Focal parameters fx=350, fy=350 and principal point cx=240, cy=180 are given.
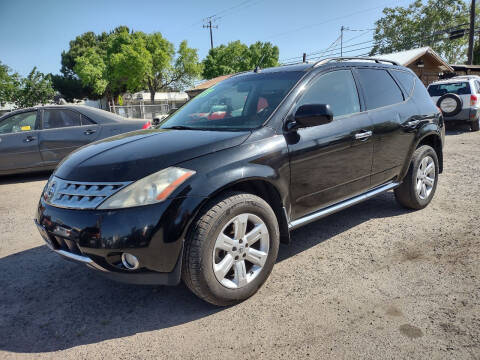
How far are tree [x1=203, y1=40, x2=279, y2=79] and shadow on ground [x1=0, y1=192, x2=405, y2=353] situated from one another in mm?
47421

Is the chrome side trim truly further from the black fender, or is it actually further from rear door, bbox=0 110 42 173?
rear door, bbox=0 110 42 173

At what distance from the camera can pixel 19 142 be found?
6.82m

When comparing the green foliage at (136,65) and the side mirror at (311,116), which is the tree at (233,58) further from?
the side mirror at (311,116)

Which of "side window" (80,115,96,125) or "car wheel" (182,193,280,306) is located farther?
"side window" (80,115,96,125)

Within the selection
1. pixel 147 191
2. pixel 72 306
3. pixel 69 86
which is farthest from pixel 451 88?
pixel 69 86

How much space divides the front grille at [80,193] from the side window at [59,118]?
533 centimetres

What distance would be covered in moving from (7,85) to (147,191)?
1114 inches

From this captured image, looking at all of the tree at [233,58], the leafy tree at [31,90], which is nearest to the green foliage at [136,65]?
the tree at [233,58]

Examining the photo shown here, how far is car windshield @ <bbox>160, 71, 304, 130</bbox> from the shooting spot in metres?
2.91

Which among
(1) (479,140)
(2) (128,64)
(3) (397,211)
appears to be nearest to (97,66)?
(2) (128,64)

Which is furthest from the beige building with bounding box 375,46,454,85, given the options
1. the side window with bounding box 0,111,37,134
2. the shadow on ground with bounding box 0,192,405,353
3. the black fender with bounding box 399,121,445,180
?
the shadow on ground with bounding box 0,192,405,353

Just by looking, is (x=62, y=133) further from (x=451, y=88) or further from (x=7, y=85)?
(x=7, y=85)

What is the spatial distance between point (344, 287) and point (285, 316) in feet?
1.97

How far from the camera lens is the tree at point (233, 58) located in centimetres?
4806
